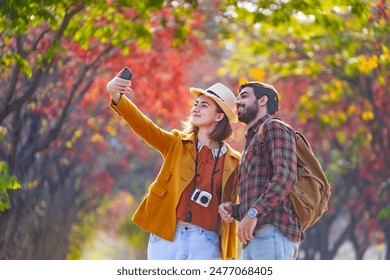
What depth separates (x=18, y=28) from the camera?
11312 millimetres

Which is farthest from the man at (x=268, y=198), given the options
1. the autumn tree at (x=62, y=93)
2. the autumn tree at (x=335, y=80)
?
the autumn tree at (x=335, y=80)

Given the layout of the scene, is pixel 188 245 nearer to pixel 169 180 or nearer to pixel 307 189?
pixel 169 180

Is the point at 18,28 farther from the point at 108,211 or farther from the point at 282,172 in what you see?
the point at 108,211

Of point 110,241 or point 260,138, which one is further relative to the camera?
point 110,241

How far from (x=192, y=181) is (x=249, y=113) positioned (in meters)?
0.80

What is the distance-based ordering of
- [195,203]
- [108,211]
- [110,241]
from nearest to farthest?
[195,203] < [108,211] < [110,241]

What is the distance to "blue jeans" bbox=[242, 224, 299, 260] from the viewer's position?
7.71 metres

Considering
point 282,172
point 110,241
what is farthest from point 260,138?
point 110,241

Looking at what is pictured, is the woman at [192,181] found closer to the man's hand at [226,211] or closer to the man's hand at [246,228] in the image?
the man's hand at [226,211]

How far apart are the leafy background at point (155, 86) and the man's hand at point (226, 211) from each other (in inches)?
53.9

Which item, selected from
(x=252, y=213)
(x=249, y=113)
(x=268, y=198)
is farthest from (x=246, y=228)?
(x=249, y=113)

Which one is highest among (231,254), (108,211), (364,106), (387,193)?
(231,254)

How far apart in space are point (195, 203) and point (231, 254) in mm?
569

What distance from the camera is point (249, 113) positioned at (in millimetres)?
8195
